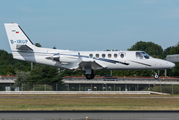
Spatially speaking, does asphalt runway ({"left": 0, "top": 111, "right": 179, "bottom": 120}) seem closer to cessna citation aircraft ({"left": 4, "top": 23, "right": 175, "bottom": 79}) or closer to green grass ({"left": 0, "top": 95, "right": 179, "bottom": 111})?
green grass ({"left": 0, "top": 95, "right": 179, "bottom": 111})

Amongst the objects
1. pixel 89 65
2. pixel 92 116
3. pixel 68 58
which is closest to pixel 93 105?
pixel 92 116

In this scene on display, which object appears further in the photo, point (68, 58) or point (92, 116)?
point (68, 58)

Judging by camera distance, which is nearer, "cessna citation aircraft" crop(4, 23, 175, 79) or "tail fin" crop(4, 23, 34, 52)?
"cessna citation aircraft" crop(4, 23, 175, 79)

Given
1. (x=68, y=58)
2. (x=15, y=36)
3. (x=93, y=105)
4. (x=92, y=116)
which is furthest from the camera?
(x=15, y=36)

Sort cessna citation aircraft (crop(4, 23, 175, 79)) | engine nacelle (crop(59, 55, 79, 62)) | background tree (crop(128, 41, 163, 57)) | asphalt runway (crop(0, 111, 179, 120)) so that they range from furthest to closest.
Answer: background tree (crop(128, 41, 163, 57))
engine nacelle (crop(59, 55, 79, 62))
cessna citation aircraft (crop(4, 23, 175, 79))
asphalt runway (crop(0, 111, 179, 120))

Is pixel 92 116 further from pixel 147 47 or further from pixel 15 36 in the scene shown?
pixel 147 47

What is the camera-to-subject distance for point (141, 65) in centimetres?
3322

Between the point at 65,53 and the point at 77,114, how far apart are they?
16985 mm

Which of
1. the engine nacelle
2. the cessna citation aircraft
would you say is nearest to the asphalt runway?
the cessna citation aircraft

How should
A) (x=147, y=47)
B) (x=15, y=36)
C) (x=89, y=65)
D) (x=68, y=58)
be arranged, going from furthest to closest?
(x=147, y=47)
(x=15, y=36)
(x=68, y=58)
(x=89, y=65)

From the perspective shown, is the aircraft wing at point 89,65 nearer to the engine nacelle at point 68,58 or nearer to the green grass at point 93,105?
the engine nacelle at point 68,58

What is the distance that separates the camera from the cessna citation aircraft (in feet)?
108

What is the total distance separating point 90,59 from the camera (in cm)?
3294

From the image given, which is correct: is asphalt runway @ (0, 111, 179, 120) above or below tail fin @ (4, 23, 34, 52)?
below
